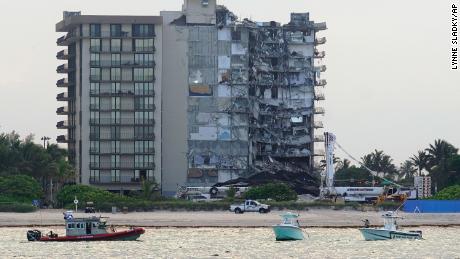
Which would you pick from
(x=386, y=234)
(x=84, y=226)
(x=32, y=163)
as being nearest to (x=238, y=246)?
(x=386, y=234)

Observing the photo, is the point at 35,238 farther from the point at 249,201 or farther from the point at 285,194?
the point at 285,194

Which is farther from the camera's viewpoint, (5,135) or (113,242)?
(5,135)

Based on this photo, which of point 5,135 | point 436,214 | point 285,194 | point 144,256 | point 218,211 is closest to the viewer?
point 144,256

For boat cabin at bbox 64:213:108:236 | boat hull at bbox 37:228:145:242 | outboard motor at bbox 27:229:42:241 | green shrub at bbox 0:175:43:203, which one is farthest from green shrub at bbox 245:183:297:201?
boat cabin at bbox 64:213:108:236

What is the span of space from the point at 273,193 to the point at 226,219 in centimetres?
3047

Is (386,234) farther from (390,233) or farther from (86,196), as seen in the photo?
(86,196)

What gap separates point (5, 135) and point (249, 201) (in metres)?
44.3

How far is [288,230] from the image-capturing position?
11694 cm

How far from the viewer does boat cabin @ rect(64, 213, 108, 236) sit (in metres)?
111

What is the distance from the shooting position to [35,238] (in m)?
115

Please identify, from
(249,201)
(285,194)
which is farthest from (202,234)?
(285,194)

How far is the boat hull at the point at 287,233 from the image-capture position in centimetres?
11662

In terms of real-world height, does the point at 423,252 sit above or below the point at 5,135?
below

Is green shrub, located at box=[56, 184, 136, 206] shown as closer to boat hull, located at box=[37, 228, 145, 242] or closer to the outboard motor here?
the outboard motor
